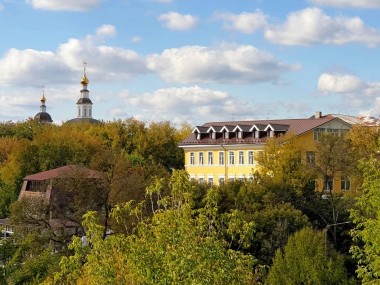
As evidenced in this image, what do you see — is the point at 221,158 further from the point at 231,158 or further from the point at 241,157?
the point at 241,157

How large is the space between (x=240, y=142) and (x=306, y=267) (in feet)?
118

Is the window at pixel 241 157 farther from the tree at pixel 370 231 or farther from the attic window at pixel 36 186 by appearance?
the tree at pixel 370 231

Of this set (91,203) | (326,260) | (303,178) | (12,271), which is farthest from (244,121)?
(12,271)

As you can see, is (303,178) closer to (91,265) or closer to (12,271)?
(12,271)

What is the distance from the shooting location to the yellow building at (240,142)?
222 ft

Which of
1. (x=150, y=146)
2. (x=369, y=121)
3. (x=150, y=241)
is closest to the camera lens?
(x=150, y=241)

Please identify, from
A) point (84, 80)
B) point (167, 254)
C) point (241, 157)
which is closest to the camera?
point (167, 254)

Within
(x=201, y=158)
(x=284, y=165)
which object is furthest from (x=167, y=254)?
(x=201, y=158)

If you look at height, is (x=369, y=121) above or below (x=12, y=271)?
above

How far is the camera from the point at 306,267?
35.4m

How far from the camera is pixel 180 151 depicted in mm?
87438

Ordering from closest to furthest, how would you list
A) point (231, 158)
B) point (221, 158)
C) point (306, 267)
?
point (306, 267)
point (231, 158)
point (221, 158)

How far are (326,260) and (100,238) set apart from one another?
807 inches

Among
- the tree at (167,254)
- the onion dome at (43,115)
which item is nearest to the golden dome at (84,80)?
the onion dome at (43,115)
